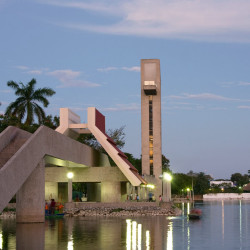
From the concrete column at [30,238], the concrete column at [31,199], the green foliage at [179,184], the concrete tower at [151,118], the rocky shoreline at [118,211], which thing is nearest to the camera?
the concrete column at [30,238]

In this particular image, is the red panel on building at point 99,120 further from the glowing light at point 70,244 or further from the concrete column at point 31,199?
the glowing light at point 70,244

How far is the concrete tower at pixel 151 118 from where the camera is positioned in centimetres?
9256

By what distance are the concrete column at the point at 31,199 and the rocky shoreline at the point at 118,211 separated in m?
9.58

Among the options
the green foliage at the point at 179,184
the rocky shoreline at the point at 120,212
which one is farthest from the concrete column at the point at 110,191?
the green foliage at the point at 179,184

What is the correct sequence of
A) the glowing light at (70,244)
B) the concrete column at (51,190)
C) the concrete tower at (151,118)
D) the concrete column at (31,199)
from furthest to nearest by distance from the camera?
the concrete tower at (151,118) → the concrete column at (51,190) → the concrete column at (31,199) → the glowing light at (70,244)

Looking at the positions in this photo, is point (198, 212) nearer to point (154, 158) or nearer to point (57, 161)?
point (57, 161)

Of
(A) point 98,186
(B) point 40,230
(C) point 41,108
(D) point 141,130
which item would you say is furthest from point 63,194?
(D) point 141,130

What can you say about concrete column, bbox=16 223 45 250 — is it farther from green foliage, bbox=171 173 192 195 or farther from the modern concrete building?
green foliage, bbox=171 173 192 195

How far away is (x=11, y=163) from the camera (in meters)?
27.5

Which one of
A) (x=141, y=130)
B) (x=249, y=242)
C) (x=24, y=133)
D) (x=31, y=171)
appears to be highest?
(x=141, y=130)

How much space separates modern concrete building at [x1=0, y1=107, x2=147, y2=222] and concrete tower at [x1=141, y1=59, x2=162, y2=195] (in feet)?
70.9

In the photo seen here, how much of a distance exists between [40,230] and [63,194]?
30127 millimetres

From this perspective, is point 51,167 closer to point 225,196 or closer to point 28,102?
point 28,102

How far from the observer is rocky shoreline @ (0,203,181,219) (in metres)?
44.7
